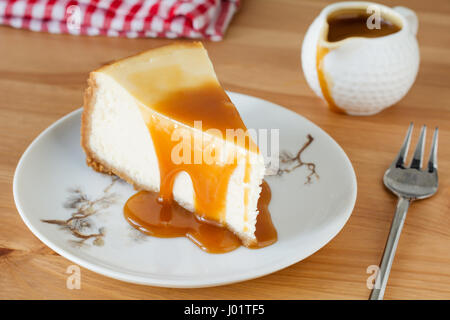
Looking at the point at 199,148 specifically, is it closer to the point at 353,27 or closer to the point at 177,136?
the point at 177,136

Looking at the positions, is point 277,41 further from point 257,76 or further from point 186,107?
point 186,107

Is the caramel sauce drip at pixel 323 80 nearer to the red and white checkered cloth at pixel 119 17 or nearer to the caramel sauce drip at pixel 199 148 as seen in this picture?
the caramel sauce drip at pixel 199 148

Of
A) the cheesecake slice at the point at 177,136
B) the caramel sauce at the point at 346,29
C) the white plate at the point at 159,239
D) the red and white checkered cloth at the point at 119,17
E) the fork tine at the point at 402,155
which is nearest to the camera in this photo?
the white plate at the point at 159,239

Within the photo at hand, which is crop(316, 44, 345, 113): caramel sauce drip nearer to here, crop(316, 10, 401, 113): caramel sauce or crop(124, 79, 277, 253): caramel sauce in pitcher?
crop(316, 10, 401, 113): caramel sauce

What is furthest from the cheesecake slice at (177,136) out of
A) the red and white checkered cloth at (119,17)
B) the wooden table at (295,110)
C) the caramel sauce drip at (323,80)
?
the red and white checkered cloth at (119,17)

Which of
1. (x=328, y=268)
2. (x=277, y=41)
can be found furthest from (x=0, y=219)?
(x=277, y=41)

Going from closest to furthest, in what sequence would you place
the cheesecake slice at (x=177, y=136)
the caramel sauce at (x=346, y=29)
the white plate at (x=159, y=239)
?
the white plate at (x=159, y=239) → the cheesecake slice at (x=177, y=136) → the caramel sauce at (x=346, y=29)

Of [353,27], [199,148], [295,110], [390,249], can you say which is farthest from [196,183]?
[353,27]
